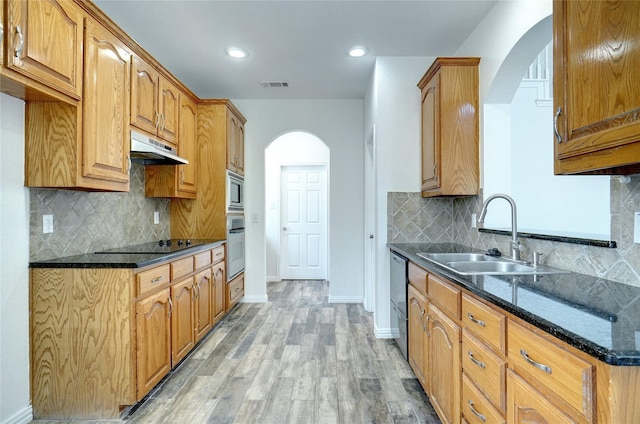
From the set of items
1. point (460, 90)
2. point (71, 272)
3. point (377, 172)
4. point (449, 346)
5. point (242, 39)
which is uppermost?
point (242, 39)

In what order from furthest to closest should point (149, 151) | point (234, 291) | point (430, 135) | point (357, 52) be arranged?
point (234, 291) < point (357, 52) < point (430, 135) < point (149, 151)

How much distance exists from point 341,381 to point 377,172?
6.06ft

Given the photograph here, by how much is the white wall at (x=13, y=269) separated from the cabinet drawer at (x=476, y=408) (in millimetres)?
2337

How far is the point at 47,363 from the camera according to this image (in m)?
1.90

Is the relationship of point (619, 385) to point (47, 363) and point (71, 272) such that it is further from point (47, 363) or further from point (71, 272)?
point (47, 363)

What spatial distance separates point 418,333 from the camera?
7.26 ft

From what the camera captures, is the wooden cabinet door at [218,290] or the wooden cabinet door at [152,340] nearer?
the wooden cabinet door at [152,340]

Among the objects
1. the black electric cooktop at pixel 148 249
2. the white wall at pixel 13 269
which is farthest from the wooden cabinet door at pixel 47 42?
the black electric cooktop at pixel 148 249

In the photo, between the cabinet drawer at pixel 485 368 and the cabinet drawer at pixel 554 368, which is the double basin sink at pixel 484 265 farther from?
the cabinet drawer at pixel 554 368

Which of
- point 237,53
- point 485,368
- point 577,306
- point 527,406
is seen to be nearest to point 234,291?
point 237,53

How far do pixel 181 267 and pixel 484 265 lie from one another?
2.18 m

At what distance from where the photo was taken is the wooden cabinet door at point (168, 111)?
9.24 ft

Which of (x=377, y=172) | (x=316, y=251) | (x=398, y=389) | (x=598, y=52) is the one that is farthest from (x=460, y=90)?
(x=316, y=251)

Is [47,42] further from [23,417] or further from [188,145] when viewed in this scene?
[23,417]
